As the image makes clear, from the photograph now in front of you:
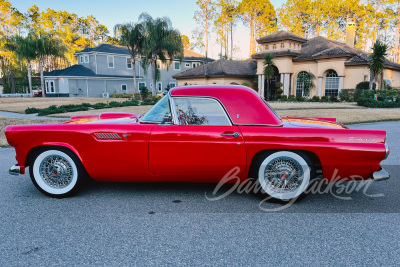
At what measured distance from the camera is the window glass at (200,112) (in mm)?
3555

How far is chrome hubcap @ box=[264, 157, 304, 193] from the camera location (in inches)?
137

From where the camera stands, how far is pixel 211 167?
3518mm

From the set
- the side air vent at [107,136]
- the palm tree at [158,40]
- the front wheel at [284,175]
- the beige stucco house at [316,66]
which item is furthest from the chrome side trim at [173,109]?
the beige stucco house at [316,66]

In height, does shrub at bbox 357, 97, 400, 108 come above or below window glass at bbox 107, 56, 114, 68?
below

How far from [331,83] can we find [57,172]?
97.1 feet

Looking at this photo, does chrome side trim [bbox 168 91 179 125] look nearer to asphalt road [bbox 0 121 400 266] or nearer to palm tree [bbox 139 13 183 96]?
asphalt road [bbox 0 121 400 266]

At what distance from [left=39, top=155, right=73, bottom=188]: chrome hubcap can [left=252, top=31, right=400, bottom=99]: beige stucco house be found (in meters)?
28.5

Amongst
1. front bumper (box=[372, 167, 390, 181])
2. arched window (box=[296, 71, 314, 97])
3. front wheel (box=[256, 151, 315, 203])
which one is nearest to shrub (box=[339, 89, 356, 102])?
arched window (box=[296, 71, 314, 97])

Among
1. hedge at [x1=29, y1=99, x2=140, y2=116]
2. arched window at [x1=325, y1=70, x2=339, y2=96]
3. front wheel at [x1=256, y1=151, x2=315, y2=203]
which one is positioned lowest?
front wheel at [x1=256, y1=151, x2=315, y2=203]

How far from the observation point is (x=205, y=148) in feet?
11.4

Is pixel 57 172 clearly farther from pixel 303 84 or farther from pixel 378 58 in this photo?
pixel 303 84

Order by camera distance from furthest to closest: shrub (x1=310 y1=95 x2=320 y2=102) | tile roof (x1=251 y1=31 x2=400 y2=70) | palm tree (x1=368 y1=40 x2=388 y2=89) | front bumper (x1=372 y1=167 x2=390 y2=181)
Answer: shrub (x1=310 y1=95 x2=320 y2=102) → tile roof (x1=251 y1=31 x2=400 y2=70) → palm tree (x1=368 y1=40 x2=388 y2=89) → front bumper (x1=372 y1=167 x2=390 y2=181)

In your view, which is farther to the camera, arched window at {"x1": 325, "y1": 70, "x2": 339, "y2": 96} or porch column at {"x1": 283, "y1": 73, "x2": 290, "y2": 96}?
porch column at {"x1": 283, "y1": 73, "x2": 290, "y2": 96}

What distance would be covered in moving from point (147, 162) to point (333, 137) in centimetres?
232
